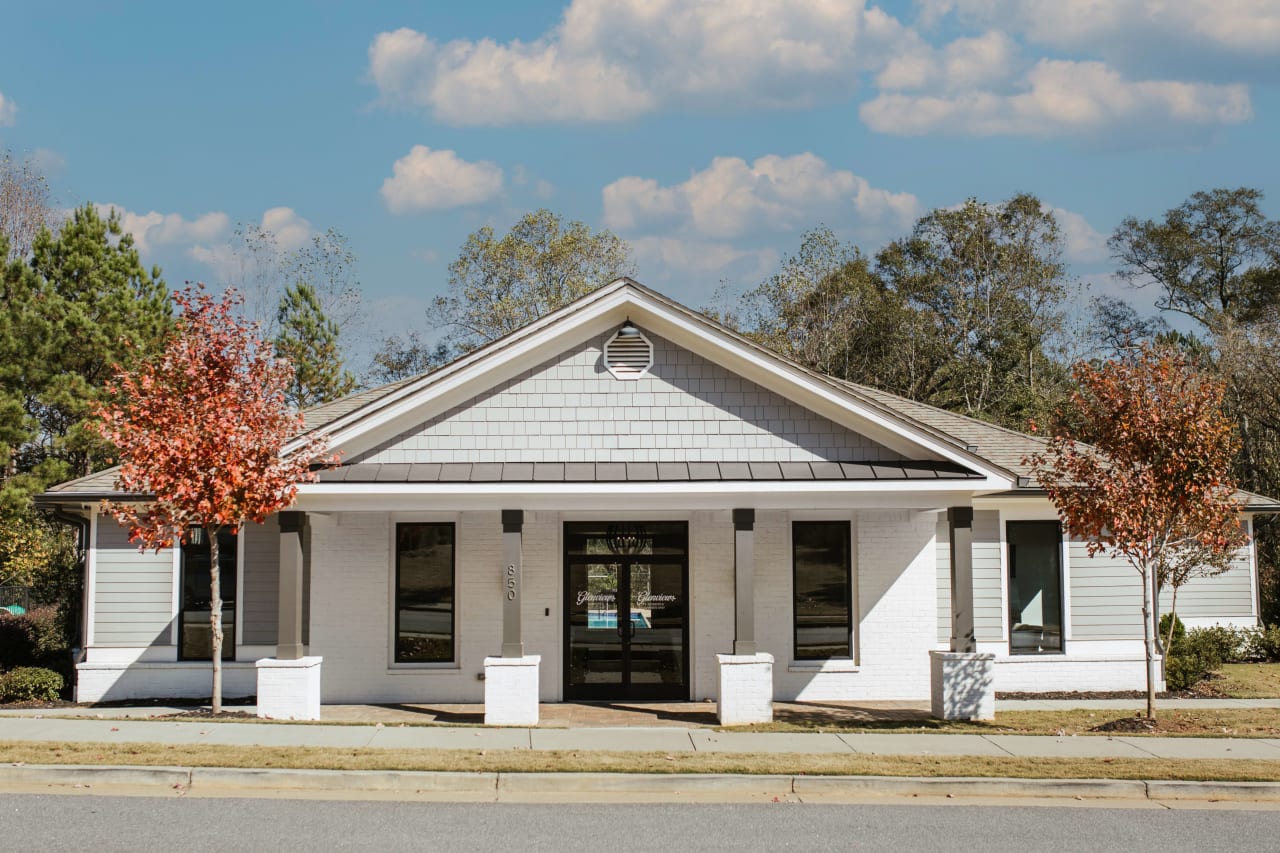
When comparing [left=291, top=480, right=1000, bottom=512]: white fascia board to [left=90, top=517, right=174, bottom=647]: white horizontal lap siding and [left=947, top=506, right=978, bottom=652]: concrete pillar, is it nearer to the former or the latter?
[left=947, top=506, right=978, bottom=652]: concrete pillar

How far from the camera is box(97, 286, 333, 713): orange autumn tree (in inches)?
549

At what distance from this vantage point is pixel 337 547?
17.4m

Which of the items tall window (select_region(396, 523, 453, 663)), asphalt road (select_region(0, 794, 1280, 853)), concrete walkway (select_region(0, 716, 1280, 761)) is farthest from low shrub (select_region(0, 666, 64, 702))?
asphalt road (select_region(0, 794, 1280, 853))

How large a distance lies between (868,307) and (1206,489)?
31942mm

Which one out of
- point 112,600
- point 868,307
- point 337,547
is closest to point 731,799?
point 337,547

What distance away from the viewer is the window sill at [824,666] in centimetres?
1748

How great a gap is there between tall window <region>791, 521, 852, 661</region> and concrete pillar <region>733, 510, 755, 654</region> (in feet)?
8.82

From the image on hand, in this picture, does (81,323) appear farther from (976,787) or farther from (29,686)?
(976,787)

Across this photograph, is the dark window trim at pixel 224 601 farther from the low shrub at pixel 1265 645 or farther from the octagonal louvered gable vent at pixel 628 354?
the low shrub at pixel 1265 645

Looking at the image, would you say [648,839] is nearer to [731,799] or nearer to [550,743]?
[731,799]

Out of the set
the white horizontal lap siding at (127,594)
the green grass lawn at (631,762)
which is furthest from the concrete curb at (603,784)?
the white horizontal lap siding at (127,594)

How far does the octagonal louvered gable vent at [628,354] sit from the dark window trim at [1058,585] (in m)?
6.91

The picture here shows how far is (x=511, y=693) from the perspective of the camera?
14500 millimetres

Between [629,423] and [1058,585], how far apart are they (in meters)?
7.88
